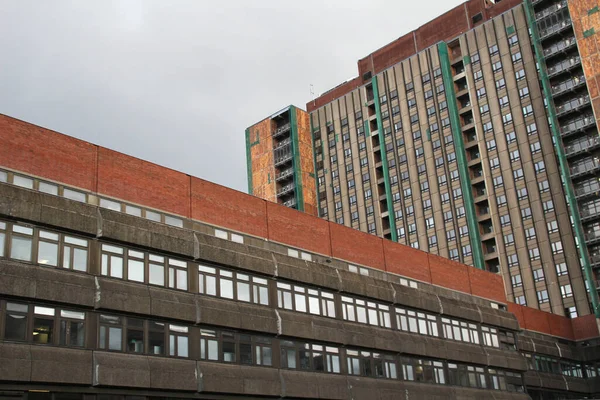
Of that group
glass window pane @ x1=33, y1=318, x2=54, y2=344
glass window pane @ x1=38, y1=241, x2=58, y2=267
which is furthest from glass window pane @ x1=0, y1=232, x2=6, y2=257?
glass window pane @ x1=33, y1=318, x2=54, y2=344

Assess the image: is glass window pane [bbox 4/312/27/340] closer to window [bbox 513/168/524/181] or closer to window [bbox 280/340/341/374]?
window [bbox 280/340/341/374]

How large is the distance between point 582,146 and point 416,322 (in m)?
42.1

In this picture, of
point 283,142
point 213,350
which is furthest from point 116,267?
point 283,142

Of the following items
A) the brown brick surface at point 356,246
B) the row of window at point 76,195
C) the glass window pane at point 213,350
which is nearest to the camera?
the row of window at point 76,195

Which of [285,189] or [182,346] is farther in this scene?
[285,189]

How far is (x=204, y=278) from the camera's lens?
123 ft

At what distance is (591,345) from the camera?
2938 inches

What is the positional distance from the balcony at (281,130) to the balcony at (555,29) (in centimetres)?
4086

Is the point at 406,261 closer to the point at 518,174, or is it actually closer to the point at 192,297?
the point at 192,297

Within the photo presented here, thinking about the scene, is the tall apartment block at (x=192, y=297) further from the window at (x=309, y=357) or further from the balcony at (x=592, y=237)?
the balcony at (x=592, y=237)

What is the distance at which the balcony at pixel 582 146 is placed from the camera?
268 ft

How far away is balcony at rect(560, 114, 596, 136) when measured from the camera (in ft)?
271

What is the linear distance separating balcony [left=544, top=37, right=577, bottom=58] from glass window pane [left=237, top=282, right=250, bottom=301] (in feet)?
205

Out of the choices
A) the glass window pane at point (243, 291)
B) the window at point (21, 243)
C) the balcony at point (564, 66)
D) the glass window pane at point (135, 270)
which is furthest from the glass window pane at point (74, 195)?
the balcony at point (564, 66)
